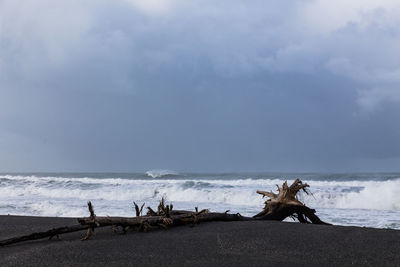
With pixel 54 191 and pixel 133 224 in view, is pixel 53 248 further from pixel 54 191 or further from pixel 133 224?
pixel 54 191

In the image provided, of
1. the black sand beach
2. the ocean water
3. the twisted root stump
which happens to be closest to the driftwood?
the twisted root stump

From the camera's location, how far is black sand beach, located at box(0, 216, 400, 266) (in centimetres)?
316

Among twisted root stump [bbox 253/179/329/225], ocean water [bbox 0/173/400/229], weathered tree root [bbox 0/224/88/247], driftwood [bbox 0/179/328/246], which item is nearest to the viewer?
weathered tree root [bbox 0/224/88/247]

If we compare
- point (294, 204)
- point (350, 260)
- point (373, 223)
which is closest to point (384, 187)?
point (373, 223)

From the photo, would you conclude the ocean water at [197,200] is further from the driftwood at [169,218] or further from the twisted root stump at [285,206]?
the driftwood at [169,218]

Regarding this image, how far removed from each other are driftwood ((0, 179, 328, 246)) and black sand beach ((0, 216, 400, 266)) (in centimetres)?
Answer: 10

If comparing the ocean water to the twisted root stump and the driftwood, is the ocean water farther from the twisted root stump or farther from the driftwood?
the driftwood

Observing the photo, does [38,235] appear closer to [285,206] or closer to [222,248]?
[222,248]

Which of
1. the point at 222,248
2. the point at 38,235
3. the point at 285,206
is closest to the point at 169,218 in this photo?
the point at 222,248

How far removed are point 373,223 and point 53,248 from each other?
6022 millimetres

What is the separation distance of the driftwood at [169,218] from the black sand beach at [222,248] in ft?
0.34

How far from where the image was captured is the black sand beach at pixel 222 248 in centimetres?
316

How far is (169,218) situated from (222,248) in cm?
113

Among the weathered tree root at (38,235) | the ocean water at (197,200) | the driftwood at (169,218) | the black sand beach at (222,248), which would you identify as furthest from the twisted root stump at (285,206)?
the weathered tree root at (38,235)
